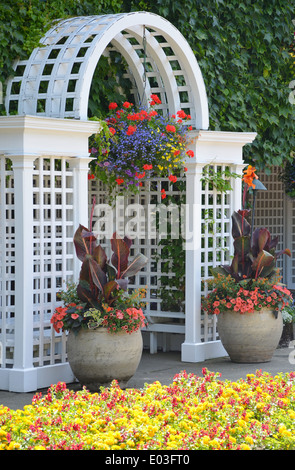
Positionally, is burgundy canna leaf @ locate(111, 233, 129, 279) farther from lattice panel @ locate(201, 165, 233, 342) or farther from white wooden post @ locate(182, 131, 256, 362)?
lattice panel @ locate(201, 165, 233, 342)

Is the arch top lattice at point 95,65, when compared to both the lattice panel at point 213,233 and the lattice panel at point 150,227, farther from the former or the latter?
the lattice panel at point 150,227

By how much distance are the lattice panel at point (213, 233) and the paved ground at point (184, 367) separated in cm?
44

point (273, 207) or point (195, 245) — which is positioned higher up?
point (273, 207)

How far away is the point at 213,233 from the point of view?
952cm

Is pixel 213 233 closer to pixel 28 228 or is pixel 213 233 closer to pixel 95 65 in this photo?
pixel 95 65

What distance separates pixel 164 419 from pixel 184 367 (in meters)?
3.82

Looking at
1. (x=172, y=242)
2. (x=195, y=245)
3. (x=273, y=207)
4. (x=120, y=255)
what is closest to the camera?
(x=120, y=255)

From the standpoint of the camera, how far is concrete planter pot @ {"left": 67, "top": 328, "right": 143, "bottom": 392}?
7.35 m

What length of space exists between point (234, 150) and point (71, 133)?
2.53 m

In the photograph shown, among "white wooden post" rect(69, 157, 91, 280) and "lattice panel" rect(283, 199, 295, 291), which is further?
"lattice panel" rect(283, 199, 295, 291)

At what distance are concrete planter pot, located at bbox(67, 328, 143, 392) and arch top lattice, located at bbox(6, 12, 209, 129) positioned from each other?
193 cm

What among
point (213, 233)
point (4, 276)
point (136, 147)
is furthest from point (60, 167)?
point (213, 233)

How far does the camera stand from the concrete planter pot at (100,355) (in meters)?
7.35
